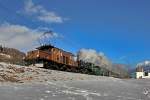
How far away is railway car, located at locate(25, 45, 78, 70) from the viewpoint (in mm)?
53656

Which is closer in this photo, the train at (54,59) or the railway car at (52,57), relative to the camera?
the train at (54,59)

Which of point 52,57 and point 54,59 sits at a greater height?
point 52,57

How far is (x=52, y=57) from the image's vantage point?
182 feet

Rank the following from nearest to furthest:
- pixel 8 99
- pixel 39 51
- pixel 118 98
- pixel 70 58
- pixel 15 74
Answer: pixel 8 99 < pixel 118 98 < pixel 15 74 < pixel 39 51 < pixel 70 58

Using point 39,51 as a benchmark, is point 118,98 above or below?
below

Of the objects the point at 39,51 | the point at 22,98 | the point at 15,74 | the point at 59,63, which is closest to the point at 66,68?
the point at 59,63

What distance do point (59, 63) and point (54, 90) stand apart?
33287 millimetres

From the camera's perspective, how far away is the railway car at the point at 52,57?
53.7 meters

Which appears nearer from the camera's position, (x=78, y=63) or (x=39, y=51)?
(x=39, y=51)

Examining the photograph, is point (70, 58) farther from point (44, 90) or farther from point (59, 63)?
point (44, 90)

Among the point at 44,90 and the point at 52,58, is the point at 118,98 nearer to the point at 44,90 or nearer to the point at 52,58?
the point at 44,90

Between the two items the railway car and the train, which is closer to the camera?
the train

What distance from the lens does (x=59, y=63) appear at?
55.4m

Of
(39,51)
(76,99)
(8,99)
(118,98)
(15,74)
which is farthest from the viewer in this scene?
(39,51)
